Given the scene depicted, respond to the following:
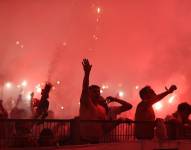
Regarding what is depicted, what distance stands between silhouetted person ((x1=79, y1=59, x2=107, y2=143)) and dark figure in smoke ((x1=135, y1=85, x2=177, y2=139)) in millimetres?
867

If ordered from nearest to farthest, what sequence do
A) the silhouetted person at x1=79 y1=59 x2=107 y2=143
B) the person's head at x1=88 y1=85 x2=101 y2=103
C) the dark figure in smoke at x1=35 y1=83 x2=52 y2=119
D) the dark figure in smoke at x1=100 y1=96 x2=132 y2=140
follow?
the silhouetted person at x1=79 y1=59 x2=107 y2=143 < the dark figure in smoke at x1=100 y1=96 x2=132 y2=140 < the person's head at x1=88 y1=85 x2=101 y2=103 < the dark figure in smoke at x1=35 y1=83 x2=52 y2=119

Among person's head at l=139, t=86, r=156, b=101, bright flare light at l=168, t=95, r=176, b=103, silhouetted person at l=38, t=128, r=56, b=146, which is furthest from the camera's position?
bright flare light at l=168, t=95, r=176, b=103

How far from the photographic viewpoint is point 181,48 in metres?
24.1

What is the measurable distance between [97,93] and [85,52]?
2581 cm

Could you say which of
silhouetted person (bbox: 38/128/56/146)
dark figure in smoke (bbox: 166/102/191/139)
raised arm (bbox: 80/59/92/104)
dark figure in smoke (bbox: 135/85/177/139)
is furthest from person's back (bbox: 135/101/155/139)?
silhouetted person (bbox: 38/128/56/146)

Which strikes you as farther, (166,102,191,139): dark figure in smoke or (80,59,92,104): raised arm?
(166,102,191,139): dark figure in smoke

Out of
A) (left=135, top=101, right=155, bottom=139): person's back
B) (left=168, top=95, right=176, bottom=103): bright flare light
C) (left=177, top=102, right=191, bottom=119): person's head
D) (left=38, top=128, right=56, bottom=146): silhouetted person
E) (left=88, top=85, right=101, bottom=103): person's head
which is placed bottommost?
(left=38, top=128, right=56, bottom=146): silhouetted person

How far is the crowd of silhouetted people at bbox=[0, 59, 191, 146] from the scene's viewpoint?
5.95 metres

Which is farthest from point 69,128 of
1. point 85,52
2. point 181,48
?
point 85,52

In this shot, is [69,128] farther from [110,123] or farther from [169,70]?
[169,70]

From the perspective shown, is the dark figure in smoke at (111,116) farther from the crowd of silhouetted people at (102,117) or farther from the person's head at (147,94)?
the person's head at (147,94)

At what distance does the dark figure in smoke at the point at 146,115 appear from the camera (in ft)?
25.3

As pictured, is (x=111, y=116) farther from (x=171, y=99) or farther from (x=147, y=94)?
(x=171, y=99)

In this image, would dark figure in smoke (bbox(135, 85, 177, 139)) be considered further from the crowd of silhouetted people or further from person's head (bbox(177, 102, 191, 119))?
person's head (bbox(177, 102, 191, 119))
